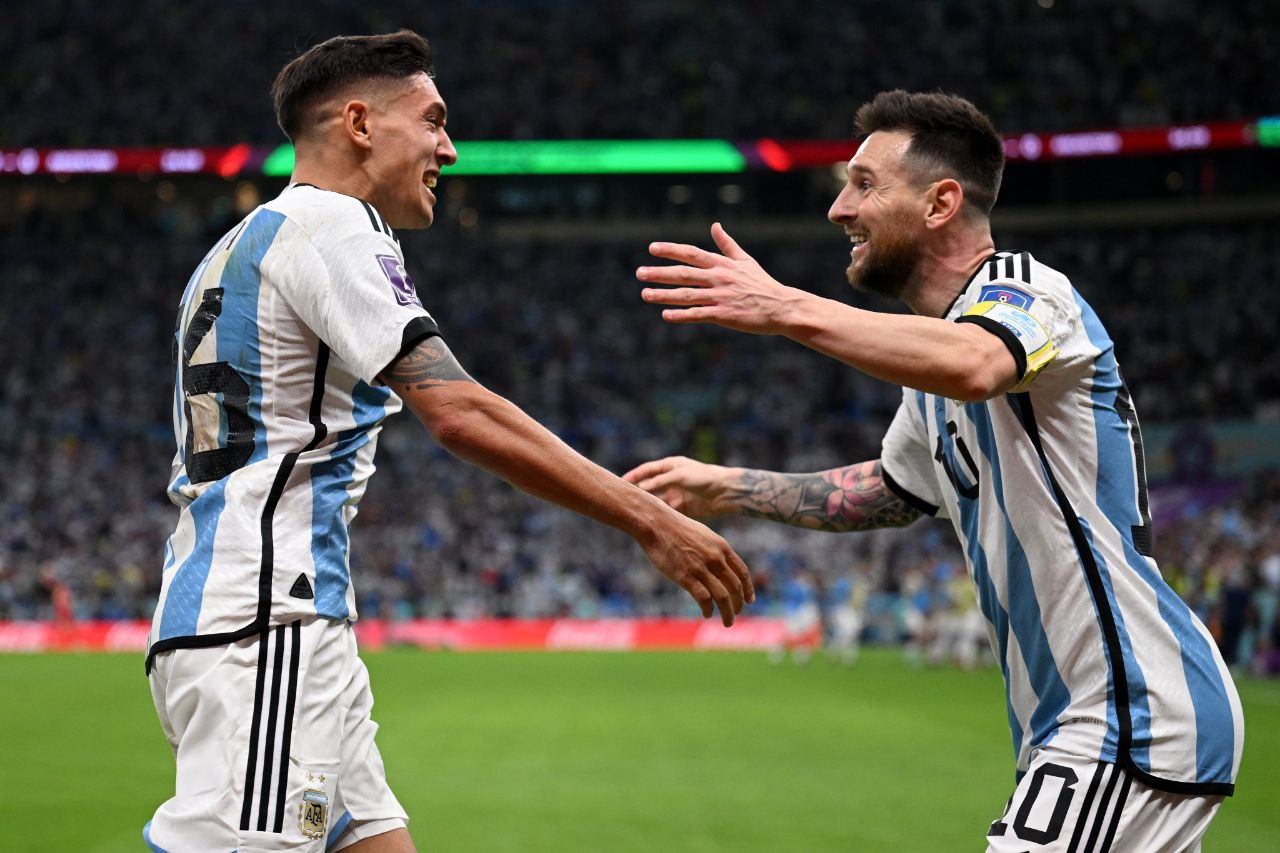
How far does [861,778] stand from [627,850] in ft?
11.2

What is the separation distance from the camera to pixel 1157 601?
11.0 ft

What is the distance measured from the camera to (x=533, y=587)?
29.6 metres

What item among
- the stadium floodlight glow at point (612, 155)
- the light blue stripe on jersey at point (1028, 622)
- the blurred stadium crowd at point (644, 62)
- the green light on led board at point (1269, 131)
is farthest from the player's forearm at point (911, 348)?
the blurred stadium crowd at point (644, 62)

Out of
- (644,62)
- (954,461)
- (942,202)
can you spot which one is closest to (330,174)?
(942,202)

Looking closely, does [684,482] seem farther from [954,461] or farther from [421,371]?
[421,371]

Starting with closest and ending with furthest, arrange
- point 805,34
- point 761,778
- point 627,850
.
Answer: point 627,850 → point 761,778 → point 805,34

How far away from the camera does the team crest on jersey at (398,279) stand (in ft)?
10.1

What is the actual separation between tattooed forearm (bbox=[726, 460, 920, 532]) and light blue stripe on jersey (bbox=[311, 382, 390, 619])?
1.64m

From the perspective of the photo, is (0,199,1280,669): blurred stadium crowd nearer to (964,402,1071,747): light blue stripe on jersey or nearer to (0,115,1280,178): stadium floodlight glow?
(0,115,1280,178): stadium floodlight glow

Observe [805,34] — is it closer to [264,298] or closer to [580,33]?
[580,33]

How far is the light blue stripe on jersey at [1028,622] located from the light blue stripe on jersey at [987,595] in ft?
0.21

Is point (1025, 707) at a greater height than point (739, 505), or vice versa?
point (739, 505)

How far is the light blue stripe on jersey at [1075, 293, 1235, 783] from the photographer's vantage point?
130 inches

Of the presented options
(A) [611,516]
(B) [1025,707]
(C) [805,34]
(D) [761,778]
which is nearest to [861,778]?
(D) [761,778]
